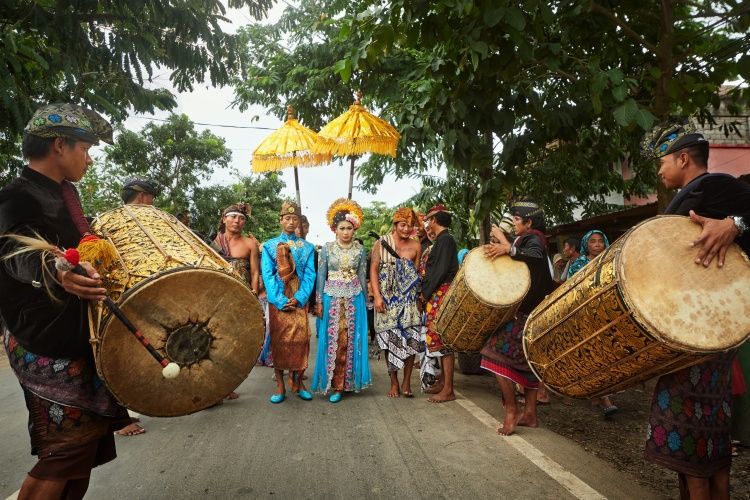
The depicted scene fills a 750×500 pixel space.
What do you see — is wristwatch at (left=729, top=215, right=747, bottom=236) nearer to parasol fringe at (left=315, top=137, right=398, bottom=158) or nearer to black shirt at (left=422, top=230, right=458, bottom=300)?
black shirt at (left=422, top=230, right=458, bottom=300)

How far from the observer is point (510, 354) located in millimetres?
3832

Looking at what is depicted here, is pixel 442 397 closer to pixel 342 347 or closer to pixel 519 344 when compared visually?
pixel 342 347

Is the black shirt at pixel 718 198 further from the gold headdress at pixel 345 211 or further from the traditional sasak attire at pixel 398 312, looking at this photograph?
the gold headdress at pixel 345 211

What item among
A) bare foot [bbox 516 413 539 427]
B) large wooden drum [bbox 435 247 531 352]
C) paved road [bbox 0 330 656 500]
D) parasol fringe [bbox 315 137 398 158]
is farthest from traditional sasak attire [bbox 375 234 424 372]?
bare foot [bbox 516 413 539 427]

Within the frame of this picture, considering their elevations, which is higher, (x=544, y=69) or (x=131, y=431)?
(x=544, y=69)

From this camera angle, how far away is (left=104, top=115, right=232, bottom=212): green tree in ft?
53.7

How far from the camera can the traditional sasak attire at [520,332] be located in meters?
3.82

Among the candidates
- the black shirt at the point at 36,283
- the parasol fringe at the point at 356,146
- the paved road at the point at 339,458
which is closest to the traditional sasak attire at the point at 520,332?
the paved road at the point at 339,458

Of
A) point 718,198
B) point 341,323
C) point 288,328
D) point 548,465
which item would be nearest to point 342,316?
point 341,323

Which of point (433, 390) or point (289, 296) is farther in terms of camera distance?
point (433, 390)

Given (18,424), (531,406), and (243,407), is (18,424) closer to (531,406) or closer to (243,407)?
(243,407)

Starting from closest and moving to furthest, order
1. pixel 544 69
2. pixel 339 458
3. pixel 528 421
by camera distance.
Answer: pixel 339 458, pixel 528 421, pixel 544 69

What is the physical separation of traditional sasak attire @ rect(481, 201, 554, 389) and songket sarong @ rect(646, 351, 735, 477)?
1.66 m

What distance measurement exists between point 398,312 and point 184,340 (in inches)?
132
